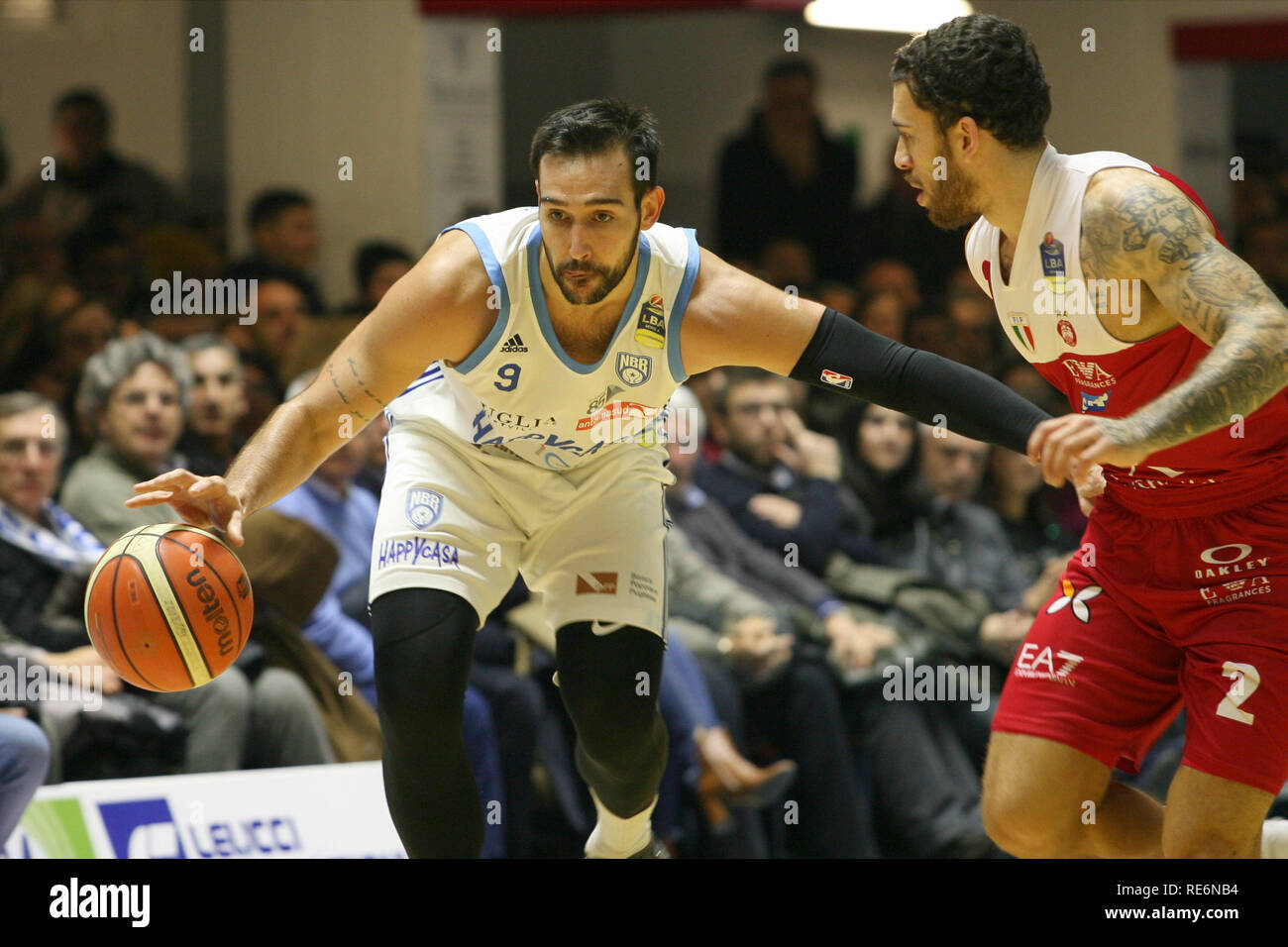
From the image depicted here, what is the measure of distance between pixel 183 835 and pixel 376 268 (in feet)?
10.1

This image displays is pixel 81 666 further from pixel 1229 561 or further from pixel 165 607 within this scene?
pixel 1229 561

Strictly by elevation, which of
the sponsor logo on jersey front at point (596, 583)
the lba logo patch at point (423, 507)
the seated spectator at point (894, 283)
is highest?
the seated spectator at point (894, 283)

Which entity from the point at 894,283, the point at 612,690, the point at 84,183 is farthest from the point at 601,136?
the point at 84,183

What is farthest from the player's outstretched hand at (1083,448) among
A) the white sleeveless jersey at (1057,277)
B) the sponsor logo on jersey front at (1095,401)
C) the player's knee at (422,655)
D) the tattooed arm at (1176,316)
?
the player's knee at (422,655)

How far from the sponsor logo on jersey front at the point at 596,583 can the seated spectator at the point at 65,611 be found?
61.8 inches

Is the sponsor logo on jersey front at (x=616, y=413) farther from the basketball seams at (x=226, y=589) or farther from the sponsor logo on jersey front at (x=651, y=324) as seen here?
the basketball seams at (x=226, y=589)

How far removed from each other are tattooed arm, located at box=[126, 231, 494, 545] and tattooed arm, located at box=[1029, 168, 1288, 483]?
56.8 inches

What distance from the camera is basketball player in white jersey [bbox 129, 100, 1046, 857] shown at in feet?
12.4

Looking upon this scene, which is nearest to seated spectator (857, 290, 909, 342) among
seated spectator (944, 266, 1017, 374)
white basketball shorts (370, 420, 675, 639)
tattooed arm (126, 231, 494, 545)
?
seated spectator (944, 266, 1017, 374)

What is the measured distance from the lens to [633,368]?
3.97 meters

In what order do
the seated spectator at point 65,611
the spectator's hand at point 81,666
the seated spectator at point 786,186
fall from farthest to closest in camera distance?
the seated spectator at point 786,186, the seated spectator at point 65,611, the spectator's hand at point 81,666

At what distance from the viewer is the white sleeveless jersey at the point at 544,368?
387cm
